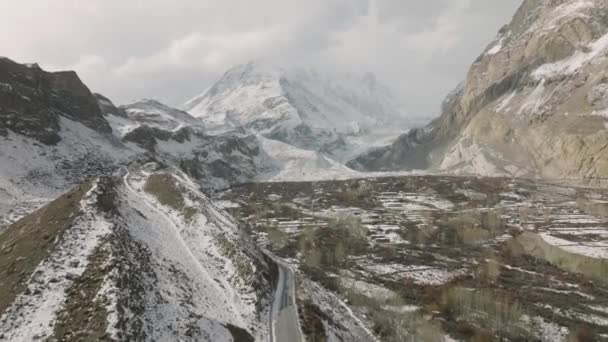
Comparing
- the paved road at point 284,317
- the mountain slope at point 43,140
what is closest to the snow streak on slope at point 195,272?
the paved road at point 284,317

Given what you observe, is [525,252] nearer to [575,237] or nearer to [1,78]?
[575,237]

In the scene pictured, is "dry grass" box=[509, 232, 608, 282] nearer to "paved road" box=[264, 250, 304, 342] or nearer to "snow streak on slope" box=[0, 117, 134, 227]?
"paved road" box=[264, 250, 304, 342]

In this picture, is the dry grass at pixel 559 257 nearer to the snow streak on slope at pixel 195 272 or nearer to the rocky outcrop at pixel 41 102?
the snow streak on slope at pixel 195 272

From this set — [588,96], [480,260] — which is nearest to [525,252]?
[480,260]

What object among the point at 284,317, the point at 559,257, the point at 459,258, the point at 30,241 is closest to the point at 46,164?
the point at 30,241

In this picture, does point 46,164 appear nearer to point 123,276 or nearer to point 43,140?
point 43,140
